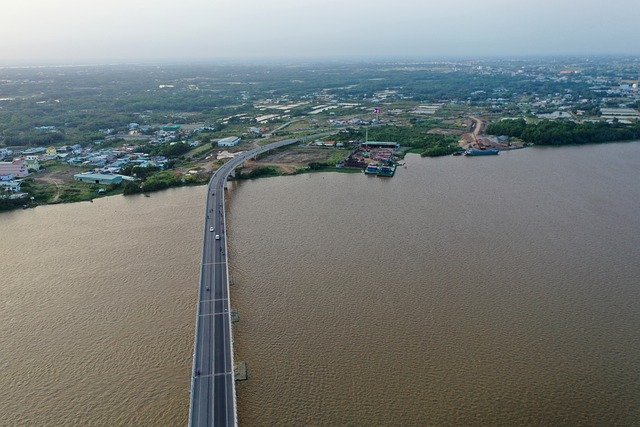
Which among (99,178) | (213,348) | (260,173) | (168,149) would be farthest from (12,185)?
(213,348)

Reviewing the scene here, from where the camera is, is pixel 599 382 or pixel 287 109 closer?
pixel 599 382

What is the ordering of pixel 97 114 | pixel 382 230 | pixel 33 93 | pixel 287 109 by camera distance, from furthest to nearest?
pixel 33 93, pixel 287 109, pixel 97 114, pixel 382 230

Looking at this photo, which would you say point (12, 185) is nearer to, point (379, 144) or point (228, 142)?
point (228, 142)

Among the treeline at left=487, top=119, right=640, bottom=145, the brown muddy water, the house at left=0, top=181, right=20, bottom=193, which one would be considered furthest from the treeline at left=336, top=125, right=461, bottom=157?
the house at left=0, top=181, right=20, bottom=193

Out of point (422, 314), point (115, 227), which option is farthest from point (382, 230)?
point (115, 227)

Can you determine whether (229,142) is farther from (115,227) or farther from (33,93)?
(33,93)

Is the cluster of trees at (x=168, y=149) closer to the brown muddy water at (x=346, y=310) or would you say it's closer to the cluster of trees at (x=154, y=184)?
the cluster of trees at (x=154, y=184)

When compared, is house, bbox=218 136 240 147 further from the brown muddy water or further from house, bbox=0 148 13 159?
house, bbox=0 148 13 159
